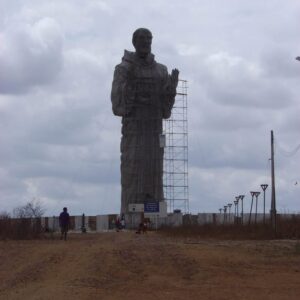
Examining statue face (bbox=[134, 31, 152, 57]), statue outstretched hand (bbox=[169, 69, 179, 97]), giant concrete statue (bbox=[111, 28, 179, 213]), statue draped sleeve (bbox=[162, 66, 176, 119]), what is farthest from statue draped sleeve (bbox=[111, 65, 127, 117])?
statue outstretched hand (bbox=[169, 69, 179, 97])

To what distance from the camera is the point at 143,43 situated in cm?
6850

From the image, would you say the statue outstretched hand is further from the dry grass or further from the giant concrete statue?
the dry grass

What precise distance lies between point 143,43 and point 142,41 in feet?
0.71

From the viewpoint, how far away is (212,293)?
15.9 m

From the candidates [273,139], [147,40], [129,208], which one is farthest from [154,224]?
[273,139]

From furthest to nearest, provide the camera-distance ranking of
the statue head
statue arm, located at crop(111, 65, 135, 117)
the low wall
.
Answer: the statue head
statue arm, located at crop(111, 65, 135, 117)
the low wall

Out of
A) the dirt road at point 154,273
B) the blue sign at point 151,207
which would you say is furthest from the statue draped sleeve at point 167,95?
the dirt road at point 154,273

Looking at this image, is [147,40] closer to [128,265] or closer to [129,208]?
[129,208]

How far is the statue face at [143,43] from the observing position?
68.4 metres

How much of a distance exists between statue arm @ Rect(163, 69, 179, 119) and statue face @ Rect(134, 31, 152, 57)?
2.86m

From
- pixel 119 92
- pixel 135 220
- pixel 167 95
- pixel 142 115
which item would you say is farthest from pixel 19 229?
pixel 167 95

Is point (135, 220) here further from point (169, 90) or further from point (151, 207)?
point (169, 90)

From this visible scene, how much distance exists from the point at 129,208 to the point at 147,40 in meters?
14.5

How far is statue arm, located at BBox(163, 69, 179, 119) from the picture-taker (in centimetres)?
6750
